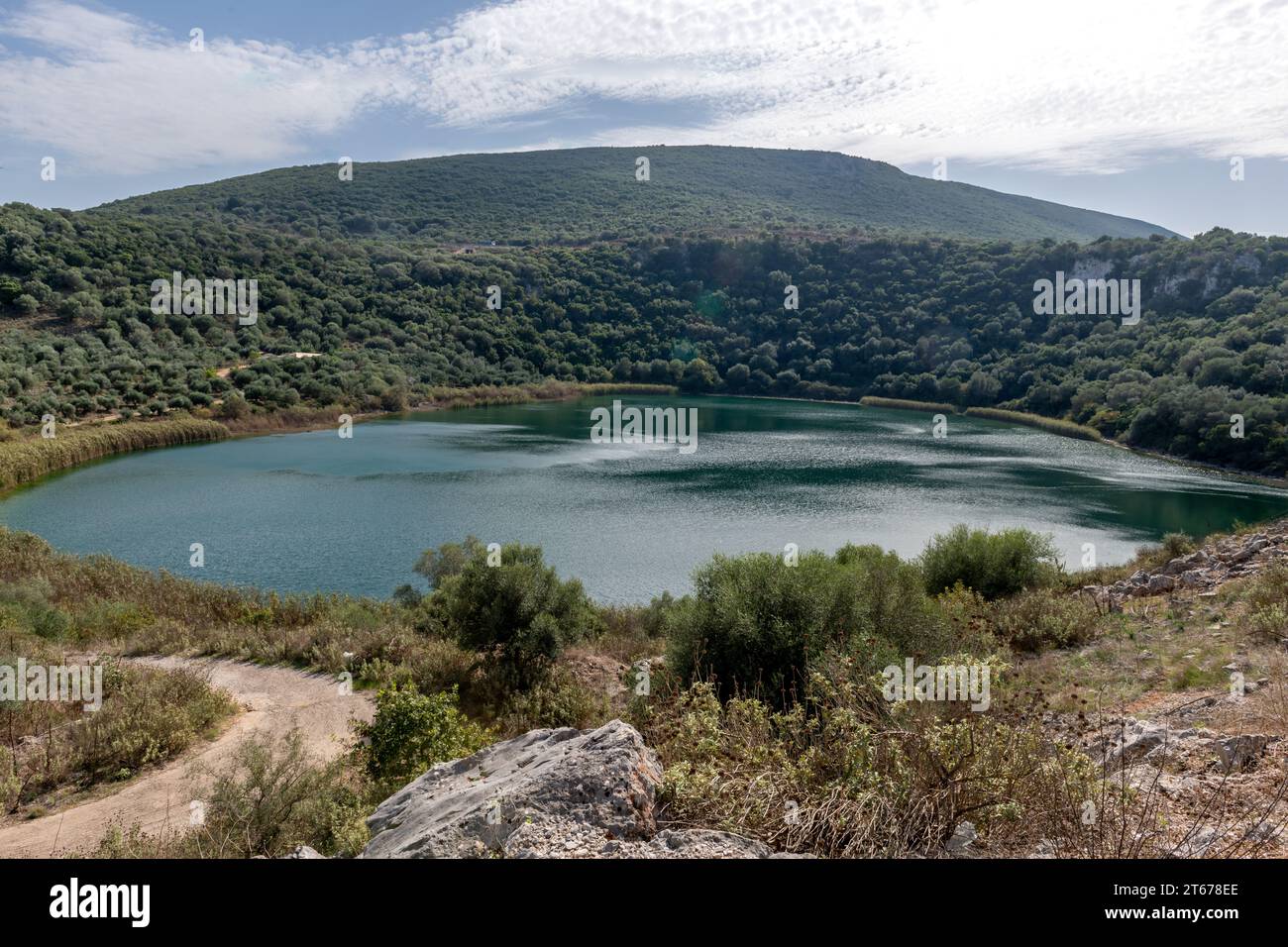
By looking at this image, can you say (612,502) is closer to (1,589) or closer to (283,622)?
(283,622)

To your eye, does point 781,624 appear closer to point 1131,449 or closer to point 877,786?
point 877,786

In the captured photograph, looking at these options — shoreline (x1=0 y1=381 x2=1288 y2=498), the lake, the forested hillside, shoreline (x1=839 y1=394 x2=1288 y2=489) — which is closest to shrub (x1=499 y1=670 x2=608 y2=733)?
the lake
